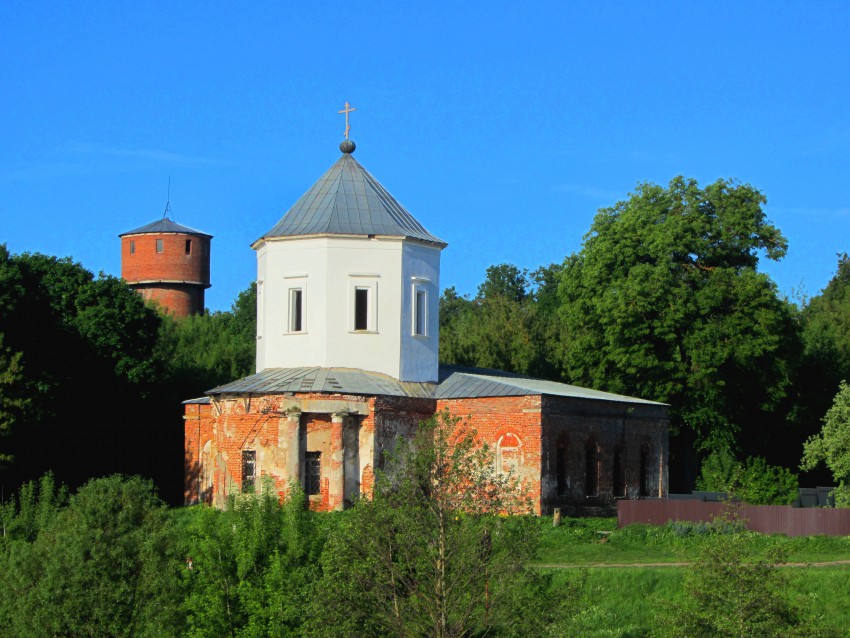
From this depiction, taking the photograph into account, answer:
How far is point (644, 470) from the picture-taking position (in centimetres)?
4009

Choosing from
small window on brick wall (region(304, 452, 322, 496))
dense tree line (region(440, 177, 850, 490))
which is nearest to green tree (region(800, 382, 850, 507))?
dense tree line (region(440, 177, 850, 490))

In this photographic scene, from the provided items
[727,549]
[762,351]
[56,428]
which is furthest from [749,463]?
[727,549]

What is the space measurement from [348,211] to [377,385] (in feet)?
18.3

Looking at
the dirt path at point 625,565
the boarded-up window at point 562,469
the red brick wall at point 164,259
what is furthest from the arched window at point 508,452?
the red brick wall at point 164,259

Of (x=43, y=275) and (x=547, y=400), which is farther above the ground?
(x=43, y=275)

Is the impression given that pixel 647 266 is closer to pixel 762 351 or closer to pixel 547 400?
pixel 762 351

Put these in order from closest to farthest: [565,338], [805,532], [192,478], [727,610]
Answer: [727,610] < [805,532] < [192,478] < [565,338]

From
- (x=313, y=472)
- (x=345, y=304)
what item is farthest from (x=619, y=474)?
(x=313, y=472)

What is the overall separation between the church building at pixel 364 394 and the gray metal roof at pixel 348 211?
0.17 feet

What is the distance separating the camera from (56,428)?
39969mm

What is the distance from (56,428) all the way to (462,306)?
55741mm

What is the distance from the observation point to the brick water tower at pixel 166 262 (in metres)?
62.2

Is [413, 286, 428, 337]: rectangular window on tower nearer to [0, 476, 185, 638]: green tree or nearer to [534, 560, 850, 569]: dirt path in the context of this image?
[534, 560, 850, 569]: dirt path

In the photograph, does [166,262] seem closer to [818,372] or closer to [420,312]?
[420,312]
